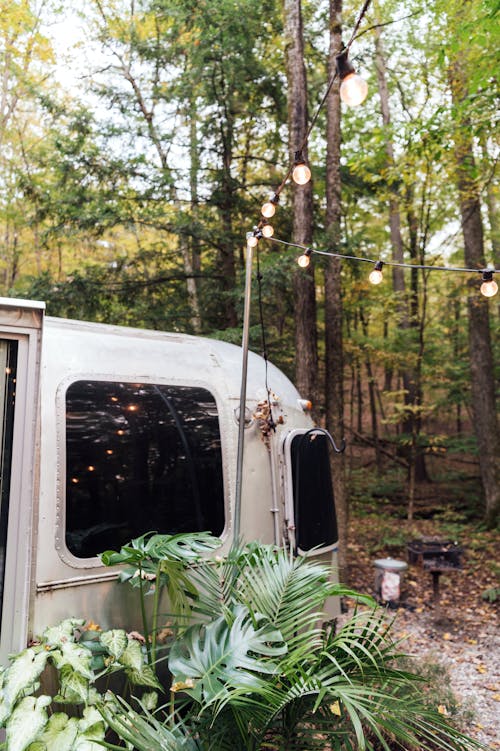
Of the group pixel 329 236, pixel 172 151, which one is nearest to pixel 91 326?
pixel 329 236

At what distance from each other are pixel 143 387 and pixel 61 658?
6.07 feet

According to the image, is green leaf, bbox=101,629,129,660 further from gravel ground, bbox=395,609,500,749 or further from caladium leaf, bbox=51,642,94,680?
gravel ground, bbox=395,609,500,749

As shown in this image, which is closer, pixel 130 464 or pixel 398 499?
pixel 130 464

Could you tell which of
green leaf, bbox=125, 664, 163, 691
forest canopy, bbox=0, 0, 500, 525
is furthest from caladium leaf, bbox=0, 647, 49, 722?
forest canopy, bbox=0, 0, 500, 525

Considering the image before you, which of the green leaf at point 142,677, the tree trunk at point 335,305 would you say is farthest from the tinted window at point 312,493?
the tree trunk at point 335,305

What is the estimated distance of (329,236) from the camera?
25.3 feet

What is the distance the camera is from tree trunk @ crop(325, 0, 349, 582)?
307 inches

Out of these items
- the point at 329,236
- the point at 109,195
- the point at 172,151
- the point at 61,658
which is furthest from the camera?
the point at 172,151

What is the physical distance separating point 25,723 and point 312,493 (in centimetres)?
285

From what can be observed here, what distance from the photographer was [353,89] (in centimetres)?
223

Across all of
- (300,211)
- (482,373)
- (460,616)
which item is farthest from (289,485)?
(482,373)

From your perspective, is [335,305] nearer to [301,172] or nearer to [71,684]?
[301,172]

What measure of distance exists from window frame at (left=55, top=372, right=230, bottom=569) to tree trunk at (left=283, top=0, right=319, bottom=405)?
11.7 feet

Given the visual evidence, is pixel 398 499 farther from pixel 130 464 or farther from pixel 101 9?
pixel 101 9
